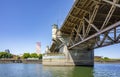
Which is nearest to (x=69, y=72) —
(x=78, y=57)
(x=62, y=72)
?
(x=62, y=72)

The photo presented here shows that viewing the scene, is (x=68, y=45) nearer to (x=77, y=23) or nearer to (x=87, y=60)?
(x=87, y=60)

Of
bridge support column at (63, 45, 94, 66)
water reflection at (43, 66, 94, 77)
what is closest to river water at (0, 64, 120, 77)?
water reflection at (43, 66, 94, 77)

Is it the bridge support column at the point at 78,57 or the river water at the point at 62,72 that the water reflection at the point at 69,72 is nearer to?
the river water at the point at 62,72

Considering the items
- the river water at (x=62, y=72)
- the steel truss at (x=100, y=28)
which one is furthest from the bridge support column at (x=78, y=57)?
the river water at (x=62, y=72)

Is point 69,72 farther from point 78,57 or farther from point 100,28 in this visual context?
point 78,57

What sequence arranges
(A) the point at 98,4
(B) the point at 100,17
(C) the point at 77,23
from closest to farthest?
(A) the point at 98,4 < (B) the point at 100,17 < (C) the point at 77,23

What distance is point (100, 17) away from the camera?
31.3m

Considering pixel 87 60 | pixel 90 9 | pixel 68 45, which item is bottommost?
pixel 87 60

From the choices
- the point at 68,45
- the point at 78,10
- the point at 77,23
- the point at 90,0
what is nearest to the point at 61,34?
the point at 68,45

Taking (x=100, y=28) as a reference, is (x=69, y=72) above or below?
below

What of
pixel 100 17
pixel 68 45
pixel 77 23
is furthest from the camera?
pixel 68 45

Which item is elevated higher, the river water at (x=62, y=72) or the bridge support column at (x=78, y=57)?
the bridge support column at (x=78, y=57)

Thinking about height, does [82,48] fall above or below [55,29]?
below

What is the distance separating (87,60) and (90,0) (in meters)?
30.4
